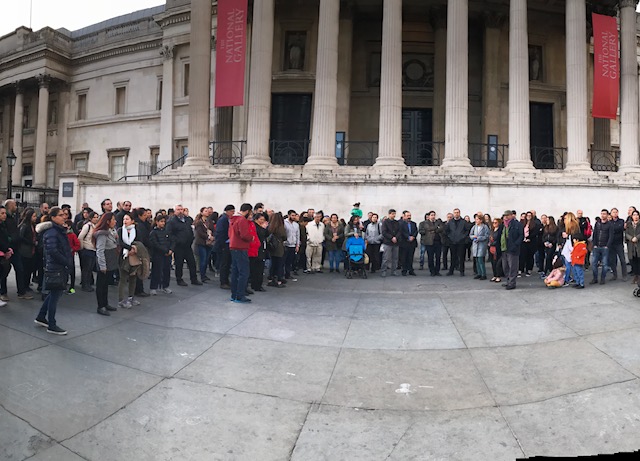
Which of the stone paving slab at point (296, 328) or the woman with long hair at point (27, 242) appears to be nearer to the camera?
the stone paving slab at point (296, 328)

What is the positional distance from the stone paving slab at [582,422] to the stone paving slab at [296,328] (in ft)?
9.50

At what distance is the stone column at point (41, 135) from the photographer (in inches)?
1431

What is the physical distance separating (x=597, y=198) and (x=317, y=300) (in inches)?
509

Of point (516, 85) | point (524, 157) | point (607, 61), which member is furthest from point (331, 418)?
point (607, 61)

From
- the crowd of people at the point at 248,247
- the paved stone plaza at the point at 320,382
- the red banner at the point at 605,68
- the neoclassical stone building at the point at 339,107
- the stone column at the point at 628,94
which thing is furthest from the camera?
the red banner at the point at 605,68

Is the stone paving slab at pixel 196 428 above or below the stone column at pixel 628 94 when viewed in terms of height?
below

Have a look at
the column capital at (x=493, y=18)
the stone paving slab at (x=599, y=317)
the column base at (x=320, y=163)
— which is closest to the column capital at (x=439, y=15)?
the column capital at (x=493, y=18)

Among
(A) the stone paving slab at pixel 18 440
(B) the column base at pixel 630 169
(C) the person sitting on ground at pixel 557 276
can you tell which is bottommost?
(A) the stone paving slab at pixel 18 440

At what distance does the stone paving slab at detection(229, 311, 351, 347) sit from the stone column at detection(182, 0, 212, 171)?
503 inches

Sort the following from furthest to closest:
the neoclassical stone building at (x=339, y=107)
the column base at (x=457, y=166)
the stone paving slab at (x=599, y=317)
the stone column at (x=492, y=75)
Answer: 1. the stone column at (x=492, y=75)
2. the neoclassical stone building at (x=339, y=107)
3. the column base at (x=457, y=166)
4. the stone paving slab at (x=599, y=317)

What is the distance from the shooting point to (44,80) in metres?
36.2

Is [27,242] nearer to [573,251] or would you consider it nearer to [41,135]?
[573,251]

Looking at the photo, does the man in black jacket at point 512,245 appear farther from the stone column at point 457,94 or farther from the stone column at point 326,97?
the stone column at point 326,97

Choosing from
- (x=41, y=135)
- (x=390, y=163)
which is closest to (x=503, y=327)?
(x=390, y=163)
